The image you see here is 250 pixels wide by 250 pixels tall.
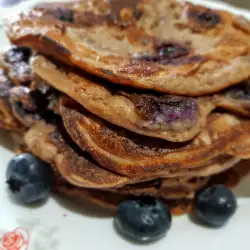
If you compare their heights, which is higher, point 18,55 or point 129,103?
point 129,103

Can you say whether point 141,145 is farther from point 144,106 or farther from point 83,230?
point 83,230

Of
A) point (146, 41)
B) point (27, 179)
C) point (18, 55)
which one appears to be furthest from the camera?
point (18, 55)

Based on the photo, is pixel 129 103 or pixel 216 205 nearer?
pixel 129 103

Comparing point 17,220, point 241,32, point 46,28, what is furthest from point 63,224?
point 241,32

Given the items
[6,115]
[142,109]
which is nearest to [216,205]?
[142,109]

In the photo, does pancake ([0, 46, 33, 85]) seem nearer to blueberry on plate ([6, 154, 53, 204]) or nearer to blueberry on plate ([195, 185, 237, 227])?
blueberry on plate ([6, 154, 53, 204])

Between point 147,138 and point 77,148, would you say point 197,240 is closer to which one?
point 147,138
